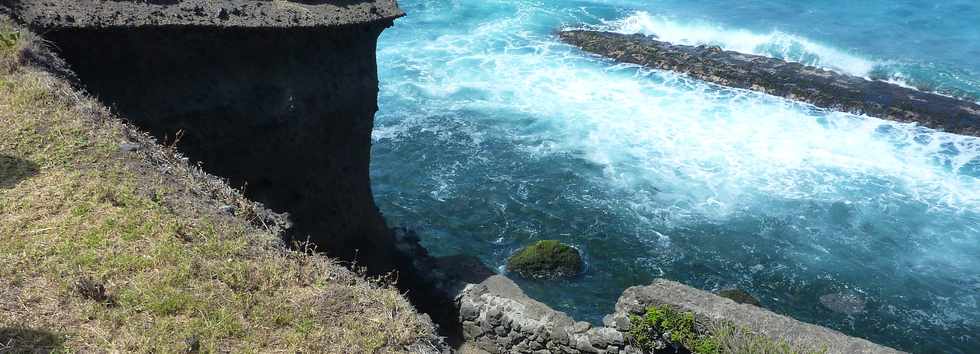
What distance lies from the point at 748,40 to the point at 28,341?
34.2m

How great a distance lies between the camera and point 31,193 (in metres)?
7.56

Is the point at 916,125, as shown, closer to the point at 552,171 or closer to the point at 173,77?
the point at 552,171

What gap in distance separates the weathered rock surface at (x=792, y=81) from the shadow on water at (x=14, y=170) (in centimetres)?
2637

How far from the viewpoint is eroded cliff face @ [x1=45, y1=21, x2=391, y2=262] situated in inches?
444

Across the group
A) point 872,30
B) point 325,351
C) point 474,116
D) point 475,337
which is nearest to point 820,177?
point 474,116

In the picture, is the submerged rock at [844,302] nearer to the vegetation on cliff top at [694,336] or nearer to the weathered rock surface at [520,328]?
the weathered rock surface at [520,328]

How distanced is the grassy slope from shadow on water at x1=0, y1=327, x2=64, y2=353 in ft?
0.04

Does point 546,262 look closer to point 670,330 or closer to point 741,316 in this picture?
point 670,330

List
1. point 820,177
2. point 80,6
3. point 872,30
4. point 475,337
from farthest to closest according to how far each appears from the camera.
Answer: point 872,30
point 820,177
point 475,337
point 80,6

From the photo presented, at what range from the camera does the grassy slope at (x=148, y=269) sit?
611 centimetres

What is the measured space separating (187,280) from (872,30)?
3801 cm

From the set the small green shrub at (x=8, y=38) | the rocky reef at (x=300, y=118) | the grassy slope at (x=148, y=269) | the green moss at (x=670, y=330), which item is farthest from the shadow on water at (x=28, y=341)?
the green moss at (x=670, y=330)

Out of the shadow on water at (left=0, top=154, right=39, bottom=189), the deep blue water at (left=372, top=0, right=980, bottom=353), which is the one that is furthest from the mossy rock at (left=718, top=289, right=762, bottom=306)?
the shadow on water at (left=0, top=154, right=39, bottom=189)

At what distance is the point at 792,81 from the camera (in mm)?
29312
